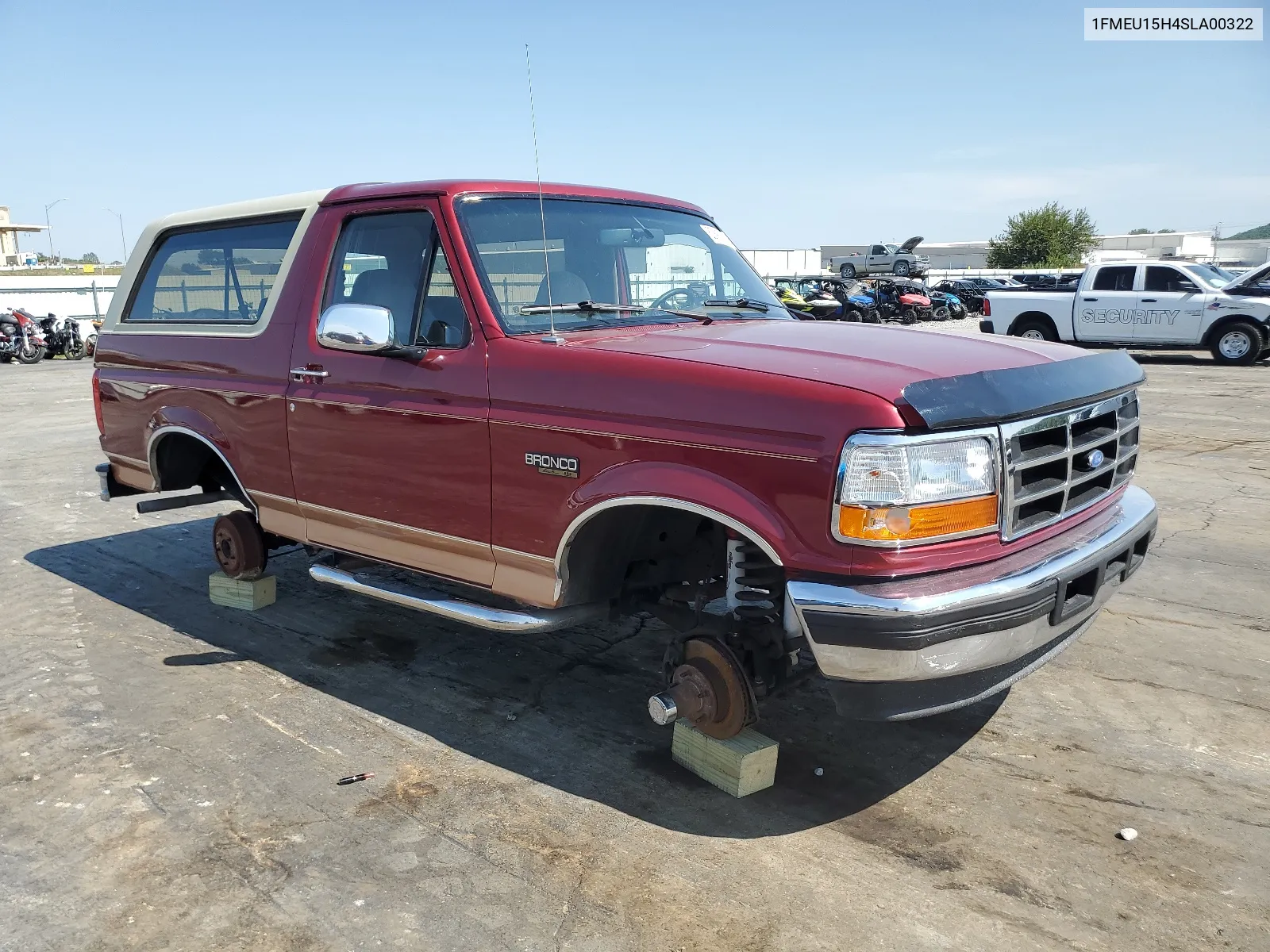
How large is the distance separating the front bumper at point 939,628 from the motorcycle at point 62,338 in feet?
82.5

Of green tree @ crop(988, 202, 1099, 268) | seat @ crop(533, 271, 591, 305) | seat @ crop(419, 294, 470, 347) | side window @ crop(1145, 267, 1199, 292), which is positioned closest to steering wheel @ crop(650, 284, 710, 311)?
seat @ crop(533, 271, 591, 305)

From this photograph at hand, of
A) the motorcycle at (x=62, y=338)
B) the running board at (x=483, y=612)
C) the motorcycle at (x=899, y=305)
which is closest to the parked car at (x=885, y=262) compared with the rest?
the motorcycle at (x=899, y=305)

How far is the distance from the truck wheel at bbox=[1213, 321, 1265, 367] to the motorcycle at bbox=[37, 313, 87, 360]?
81.9 ft

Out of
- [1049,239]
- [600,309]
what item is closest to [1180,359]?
[600,309]

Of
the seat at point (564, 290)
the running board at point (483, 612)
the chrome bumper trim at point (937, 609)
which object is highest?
the seat at point (564, 290)

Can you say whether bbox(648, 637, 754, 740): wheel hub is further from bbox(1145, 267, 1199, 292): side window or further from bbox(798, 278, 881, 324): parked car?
bbox(798, 278, 881, 324): parked car

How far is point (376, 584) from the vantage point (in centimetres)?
410

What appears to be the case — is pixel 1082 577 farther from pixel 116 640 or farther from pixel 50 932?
pixel 116 640

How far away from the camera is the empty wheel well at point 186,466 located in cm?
530

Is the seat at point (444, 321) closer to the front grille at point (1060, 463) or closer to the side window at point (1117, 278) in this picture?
the front grille at point (1060, 463)

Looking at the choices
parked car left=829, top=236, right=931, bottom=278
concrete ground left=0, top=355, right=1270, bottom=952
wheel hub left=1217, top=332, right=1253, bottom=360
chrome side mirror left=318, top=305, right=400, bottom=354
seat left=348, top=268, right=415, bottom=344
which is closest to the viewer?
concrete ground left=0, top=355, right=1270, bottom=952

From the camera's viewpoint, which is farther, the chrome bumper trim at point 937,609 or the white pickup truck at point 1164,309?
the white pickup truck at point 1164,309

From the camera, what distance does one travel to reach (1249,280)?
16781mm

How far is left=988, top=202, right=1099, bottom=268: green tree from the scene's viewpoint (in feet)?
226
